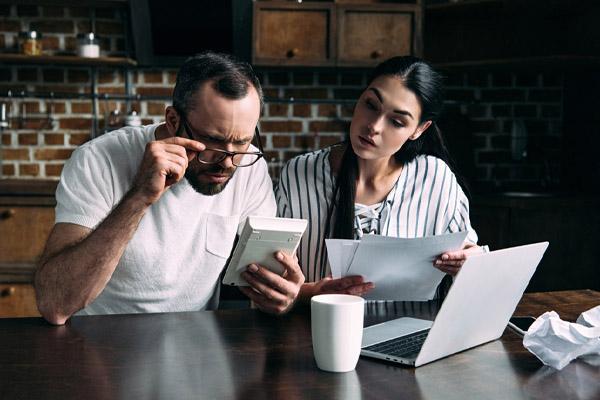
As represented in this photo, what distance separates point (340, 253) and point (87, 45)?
2168mm

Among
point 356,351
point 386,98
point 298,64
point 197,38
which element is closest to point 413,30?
point 298,64

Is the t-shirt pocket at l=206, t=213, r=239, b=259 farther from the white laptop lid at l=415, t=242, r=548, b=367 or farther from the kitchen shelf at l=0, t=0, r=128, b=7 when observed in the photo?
the kitchen shelf at l=0, t=0, r=128, b=7

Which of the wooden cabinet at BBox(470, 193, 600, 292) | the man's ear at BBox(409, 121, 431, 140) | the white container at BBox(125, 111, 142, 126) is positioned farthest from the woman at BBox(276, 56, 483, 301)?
the white container at BBox(125, 111, 142, 126)

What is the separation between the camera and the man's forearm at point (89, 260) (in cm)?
127

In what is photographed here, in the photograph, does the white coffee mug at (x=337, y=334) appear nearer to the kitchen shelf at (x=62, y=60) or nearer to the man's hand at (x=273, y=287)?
the man's hand at (x=273, y=287)

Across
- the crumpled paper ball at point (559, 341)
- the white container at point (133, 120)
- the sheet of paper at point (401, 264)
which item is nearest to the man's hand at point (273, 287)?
the sheet of paper at point (401, 264)

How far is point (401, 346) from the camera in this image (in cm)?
108

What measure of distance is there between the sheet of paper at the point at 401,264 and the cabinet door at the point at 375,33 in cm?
176

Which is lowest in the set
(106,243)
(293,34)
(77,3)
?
(106,243)

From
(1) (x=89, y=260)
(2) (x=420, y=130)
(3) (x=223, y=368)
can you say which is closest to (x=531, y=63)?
(2) (x=420, y=130)

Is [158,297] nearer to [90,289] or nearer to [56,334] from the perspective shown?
[90,289]

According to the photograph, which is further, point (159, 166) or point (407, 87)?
point (407, 87)

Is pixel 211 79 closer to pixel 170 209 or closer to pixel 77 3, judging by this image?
pixel 170 209

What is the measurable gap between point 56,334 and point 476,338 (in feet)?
2.44
